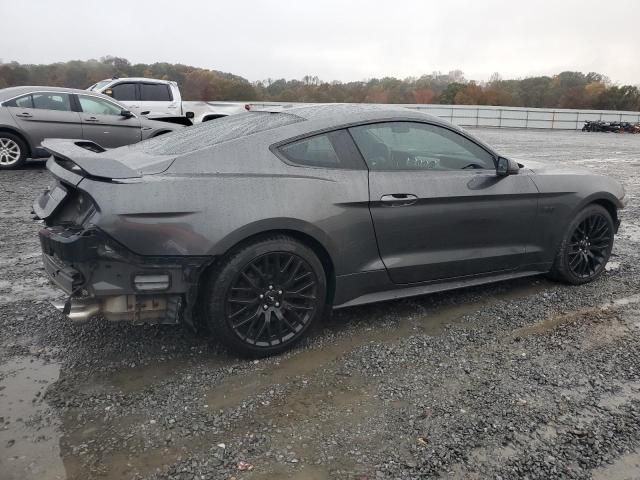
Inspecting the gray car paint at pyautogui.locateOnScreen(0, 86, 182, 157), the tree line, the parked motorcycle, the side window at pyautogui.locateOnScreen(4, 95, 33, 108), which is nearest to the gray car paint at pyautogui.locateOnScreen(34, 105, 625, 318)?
the gray car paint at pyautogui.locateOnScreen(0, 86, 182, 157)

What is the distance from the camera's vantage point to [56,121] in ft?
32.3

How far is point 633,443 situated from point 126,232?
2695mm

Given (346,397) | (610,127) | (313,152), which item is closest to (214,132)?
(313,152)

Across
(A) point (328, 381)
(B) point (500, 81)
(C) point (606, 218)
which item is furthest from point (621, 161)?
(B) point (500, 81)

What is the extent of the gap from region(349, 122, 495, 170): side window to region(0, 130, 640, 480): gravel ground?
1098mm

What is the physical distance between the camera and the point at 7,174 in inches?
369

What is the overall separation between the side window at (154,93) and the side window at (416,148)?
10.8 m

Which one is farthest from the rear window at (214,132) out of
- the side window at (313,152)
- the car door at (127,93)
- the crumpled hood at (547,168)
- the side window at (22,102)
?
the car door at (127,93)

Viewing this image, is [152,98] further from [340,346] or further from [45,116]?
[340,346]

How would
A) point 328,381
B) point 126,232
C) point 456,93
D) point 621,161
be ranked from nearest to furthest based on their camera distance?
point 126,232 < point 328,381 < point 621,161 < point 456,93

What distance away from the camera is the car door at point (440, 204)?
3508mm

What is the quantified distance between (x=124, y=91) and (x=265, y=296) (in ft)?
37.8

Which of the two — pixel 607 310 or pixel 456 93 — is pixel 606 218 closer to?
pixel 607 310

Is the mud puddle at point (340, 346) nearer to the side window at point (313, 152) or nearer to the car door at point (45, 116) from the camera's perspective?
the side window at point (313, 152)
